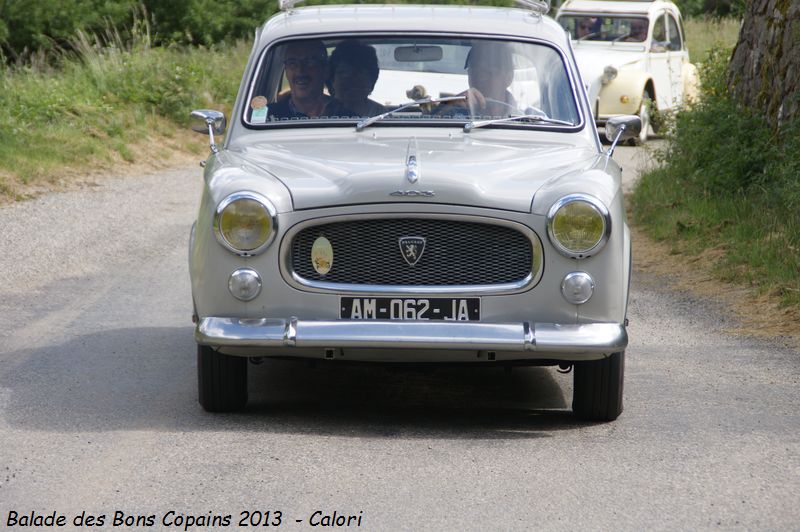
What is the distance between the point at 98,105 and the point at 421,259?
12.5m

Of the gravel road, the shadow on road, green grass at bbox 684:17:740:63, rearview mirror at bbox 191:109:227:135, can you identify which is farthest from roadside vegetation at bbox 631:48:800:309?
green grass at bbox 684:17:740:63

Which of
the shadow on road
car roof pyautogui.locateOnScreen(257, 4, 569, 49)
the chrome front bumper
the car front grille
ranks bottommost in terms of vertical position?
the shadow on road

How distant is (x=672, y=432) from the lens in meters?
5.26

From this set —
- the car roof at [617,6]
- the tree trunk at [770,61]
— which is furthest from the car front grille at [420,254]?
the car roof at [617,6]

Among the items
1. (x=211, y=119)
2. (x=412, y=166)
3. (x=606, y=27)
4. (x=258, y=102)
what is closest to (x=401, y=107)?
(x=258, y=102)

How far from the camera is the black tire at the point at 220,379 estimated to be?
5.30 m

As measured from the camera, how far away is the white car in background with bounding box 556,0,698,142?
1752 centimetres

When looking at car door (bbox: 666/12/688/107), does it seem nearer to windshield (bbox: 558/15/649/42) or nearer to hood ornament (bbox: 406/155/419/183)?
windshield (bbox: 558/15/649/42)

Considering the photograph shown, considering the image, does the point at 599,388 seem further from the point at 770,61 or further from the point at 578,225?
the point at 770,61

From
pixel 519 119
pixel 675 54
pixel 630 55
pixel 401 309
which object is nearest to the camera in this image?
Result: pixel 401 309

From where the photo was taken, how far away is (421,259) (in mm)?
5047

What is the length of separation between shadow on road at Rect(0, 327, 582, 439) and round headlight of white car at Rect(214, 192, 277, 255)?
64 cm

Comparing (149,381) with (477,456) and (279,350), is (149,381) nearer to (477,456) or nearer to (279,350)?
(279,350)

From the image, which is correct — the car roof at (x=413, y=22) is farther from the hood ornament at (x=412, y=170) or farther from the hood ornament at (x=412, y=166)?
the hood ornament at (x=412, y=170)
